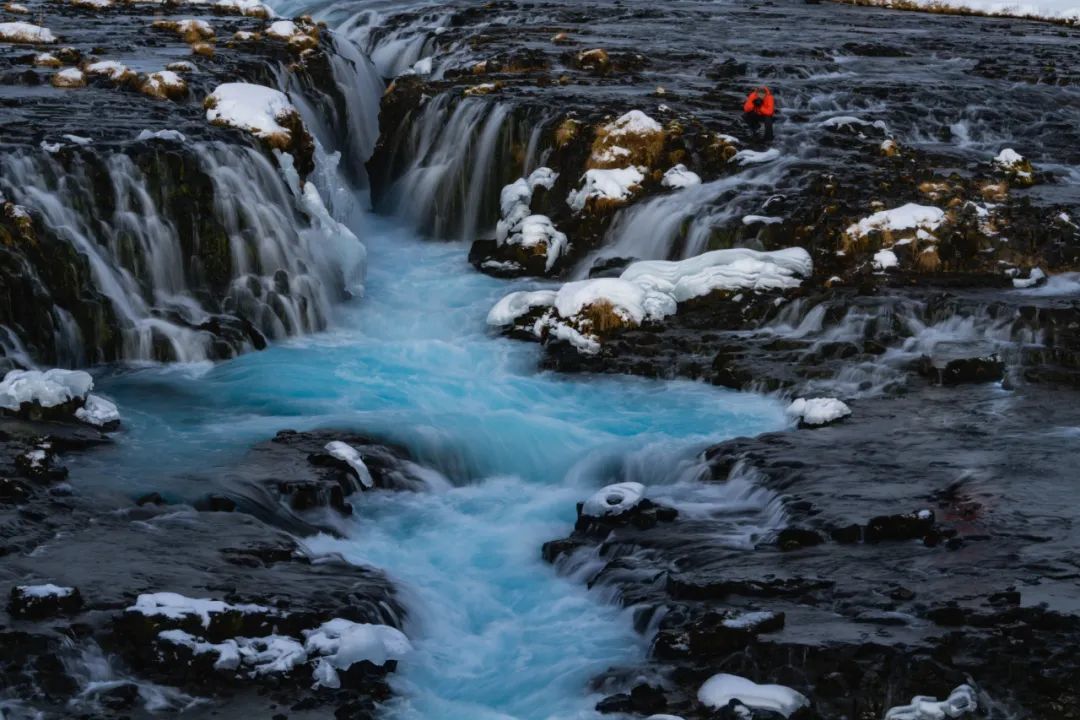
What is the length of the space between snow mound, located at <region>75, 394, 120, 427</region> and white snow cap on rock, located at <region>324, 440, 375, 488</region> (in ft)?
7.15

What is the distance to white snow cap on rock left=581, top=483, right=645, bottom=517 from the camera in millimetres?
10953

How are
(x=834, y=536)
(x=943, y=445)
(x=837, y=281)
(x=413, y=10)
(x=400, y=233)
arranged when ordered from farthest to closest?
(x=413, y=10)
(x=400, y=233)
(x=837, y=281)
(x=943, y=445)
(x=834, y=536)

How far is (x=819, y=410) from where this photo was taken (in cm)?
1289

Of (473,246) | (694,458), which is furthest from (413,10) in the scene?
(694,458)

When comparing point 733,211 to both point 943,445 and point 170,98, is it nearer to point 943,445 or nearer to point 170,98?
point 943,445

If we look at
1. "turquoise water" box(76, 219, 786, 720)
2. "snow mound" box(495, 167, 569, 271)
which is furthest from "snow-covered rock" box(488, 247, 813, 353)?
"snow mound" box(495, 167, 569, 271)

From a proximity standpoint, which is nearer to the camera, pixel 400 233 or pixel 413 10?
pixel 400 233

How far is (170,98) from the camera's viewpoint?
19719 mm

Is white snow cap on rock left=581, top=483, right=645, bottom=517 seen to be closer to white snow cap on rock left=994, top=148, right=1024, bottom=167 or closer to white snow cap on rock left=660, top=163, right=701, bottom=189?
white snow cap on rock left=660, top=163, right=701, bottom=189

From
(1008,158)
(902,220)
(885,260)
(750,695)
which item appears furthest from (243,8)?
(750,695)

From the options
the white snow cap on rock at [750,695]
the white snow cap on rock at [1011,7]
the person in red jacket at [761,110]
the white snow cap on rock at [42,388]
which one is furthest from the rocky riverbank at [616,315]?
the white snow cap on rock at [1011,7]

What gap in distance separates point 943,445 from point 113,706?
300 inches

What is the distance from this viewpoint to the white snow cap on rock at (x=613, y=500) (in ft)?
35.9

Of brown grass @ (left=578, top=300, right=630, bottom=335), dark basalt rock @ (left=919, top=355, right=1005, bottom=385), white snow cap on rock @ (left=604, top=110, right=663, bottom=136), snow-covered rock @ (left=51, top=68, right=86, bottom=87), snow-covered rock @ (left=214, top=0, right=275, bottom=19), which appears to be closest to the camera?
dark basalt rock @ (left=919, top=355, right=1005, bottom=385)
